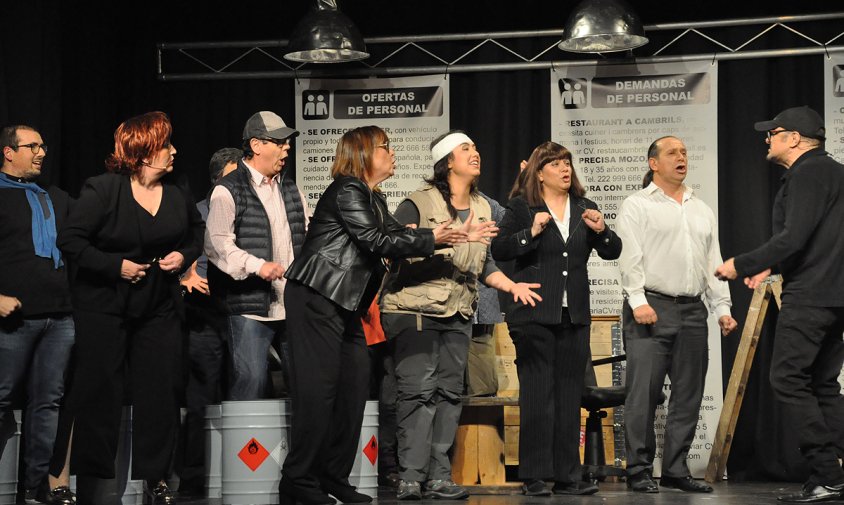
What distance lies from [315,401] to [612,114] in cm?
385

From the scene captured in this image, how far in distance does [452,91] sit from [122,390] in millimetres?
4117

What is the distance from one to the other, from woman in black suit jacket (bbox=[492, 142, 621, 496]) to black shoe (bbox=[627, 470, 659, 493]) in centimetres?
49

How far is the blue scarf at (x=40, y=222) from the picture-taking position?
557 cm

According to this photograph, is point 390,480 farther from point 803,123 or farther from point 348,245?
point 803,123

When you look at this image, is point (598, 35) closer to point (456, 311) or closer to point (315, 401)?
point (456, 311)

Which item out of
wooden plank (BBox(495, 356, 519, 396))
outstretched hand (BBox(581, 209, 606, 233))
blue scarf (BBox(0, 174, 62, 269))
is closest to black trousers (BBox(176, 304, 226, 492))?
blue scarf (BBox(0, 174, 62, 269))

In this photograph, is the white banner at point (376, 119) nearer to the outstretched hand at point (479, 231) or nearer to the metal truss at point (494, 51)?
the metal truss at point (494, 51)

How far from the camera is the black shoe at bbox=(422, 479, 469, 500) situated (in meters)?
5.41

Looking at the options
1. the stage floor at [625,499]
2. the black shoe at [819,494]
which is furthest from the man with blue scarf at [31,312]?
the black shoe at [819,494]

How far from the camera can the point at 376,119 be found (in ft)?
26.2

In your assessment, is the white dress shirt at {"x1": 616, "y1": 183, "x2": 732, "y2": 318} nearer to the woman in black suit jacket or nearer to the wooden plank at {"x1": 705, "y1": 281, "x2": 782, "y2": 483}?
the woman in black suit jacket

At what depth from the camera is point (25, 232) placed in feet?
18.2

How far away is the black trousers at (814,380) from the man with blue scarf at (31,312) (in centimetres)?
347

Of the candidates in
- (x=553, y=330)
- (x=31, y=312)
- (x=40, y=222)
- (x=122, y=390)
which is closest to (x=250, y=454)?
(x=122, y=390)
